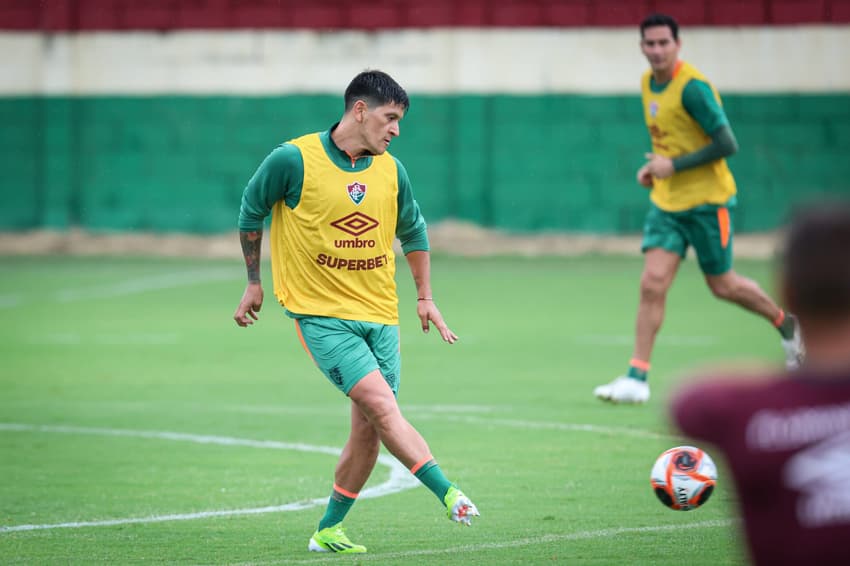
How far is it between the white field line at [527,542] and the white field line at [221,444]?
1.14 metres

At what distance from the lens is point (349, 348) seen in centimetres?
629

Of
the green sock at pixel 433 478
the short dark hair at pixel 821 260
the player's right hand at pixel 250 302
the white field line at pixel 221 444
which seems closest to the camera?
the short dark hair at pixel 821 260

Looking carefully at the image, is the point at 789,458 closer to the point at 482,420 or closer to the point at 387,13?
the point at 482,420

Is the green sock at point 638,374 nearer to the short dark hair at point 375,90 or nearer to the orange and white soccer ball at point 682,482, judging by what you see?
the orange and white soccer ball at point 682,482

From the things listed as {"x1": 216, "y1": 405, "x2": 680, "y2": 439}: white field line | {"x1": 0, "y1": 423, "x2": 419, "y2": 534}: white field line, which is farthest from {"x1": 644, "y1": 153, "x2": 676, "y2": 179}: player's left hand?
{"x1": 0, "y1": 423, "x2": 419, "y2": 534}: white field line

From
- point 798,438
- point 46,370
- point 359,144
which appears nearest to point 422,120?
point 46,370

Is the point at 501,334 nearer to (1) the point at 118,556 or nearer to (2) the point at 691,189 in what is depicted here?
(2) the point at 691,189

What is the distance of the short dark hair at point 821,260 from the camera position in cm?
283

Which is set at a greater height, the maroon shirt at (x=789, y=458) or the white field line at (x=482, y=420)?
the maroon shirt at (x=789, y=458)

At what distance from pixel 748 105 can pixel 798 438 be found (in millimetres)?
19642

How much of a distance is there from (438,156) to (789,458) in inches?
786

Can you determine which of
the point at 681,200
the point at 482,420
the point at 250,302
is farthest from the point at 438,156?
the point at 250,302

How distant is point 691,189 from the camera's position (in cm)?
1052

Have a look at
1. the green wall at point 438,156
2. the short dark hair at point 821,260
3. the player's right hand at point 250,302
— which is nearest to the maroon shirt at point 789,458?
the short dark hair at point 821,260
